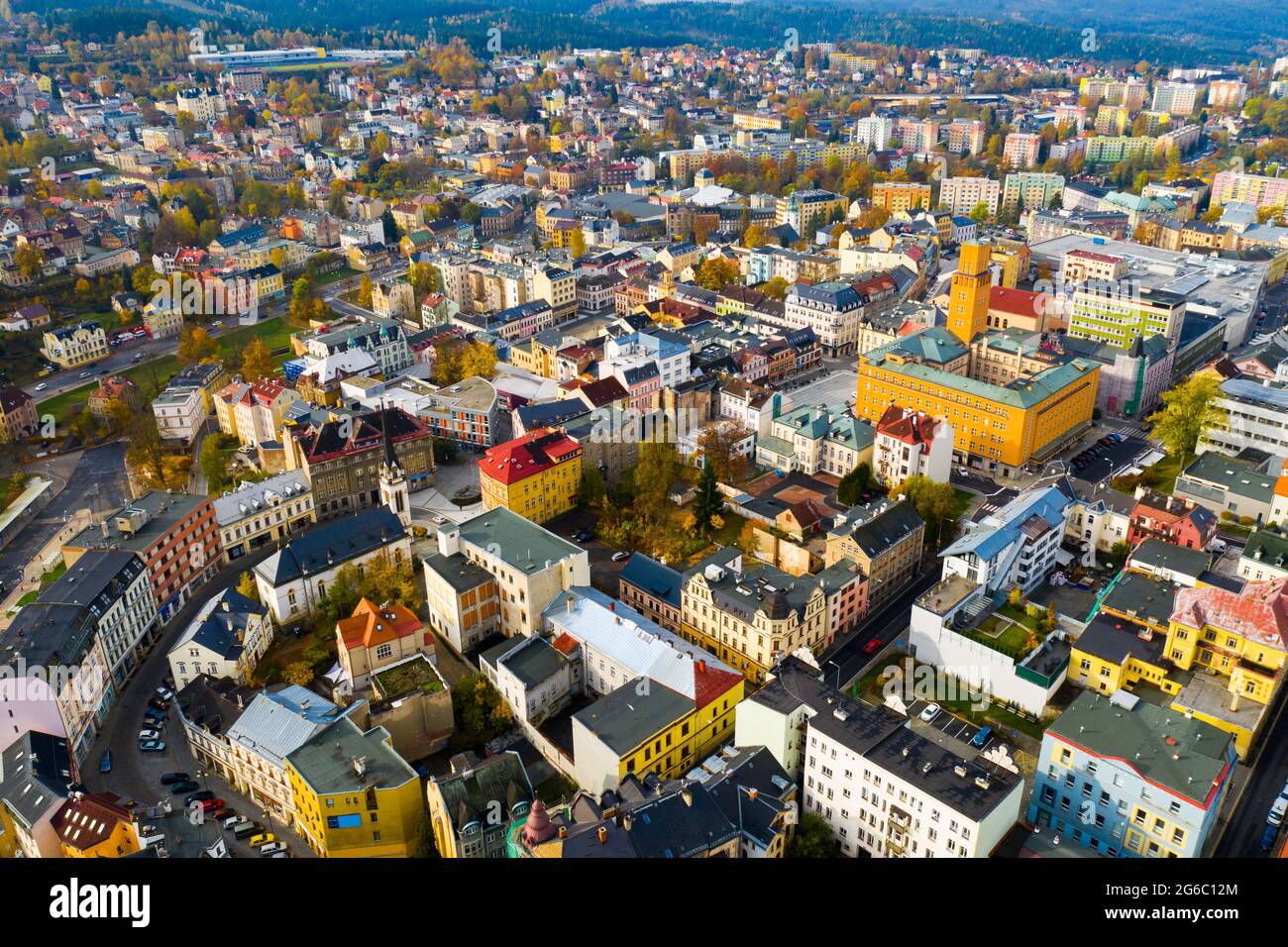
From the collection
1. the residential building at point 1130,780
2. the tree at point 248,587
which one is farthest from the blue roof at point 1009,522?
the tree at point 248,587

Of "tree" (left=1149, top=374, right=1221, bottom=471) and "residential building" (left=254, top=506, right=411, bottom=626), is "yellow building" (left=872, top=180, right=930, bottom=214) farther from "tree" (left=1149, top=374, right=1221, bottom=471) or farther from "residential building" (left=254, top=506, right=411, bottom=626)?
"residential building" (left=254, top=506, right=411, bottom=626)

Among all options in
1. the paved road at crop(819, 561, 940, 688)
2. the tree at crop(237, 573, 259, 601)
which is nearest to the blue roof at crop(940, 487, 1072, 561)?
the paved road at crop(819, 561, 940, 688)

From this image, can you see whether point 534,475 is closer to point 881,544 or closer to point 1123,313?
point 881,544

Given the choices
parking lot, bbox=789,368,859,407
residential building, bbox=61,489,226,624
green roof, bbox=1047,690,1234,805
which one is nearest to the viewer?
green roof, bbox=1047,690,1234,805

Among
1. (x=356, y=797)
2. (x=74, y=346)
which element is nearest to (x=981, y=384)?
(x=356, y=797)

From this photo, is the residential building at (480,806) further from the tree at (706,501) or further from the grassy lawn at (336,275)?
the grassy lawn at (336,275)

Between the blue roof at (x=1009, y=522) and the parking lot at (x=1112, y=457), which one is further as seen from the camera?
the parking lot at (x=1112, y=457)
